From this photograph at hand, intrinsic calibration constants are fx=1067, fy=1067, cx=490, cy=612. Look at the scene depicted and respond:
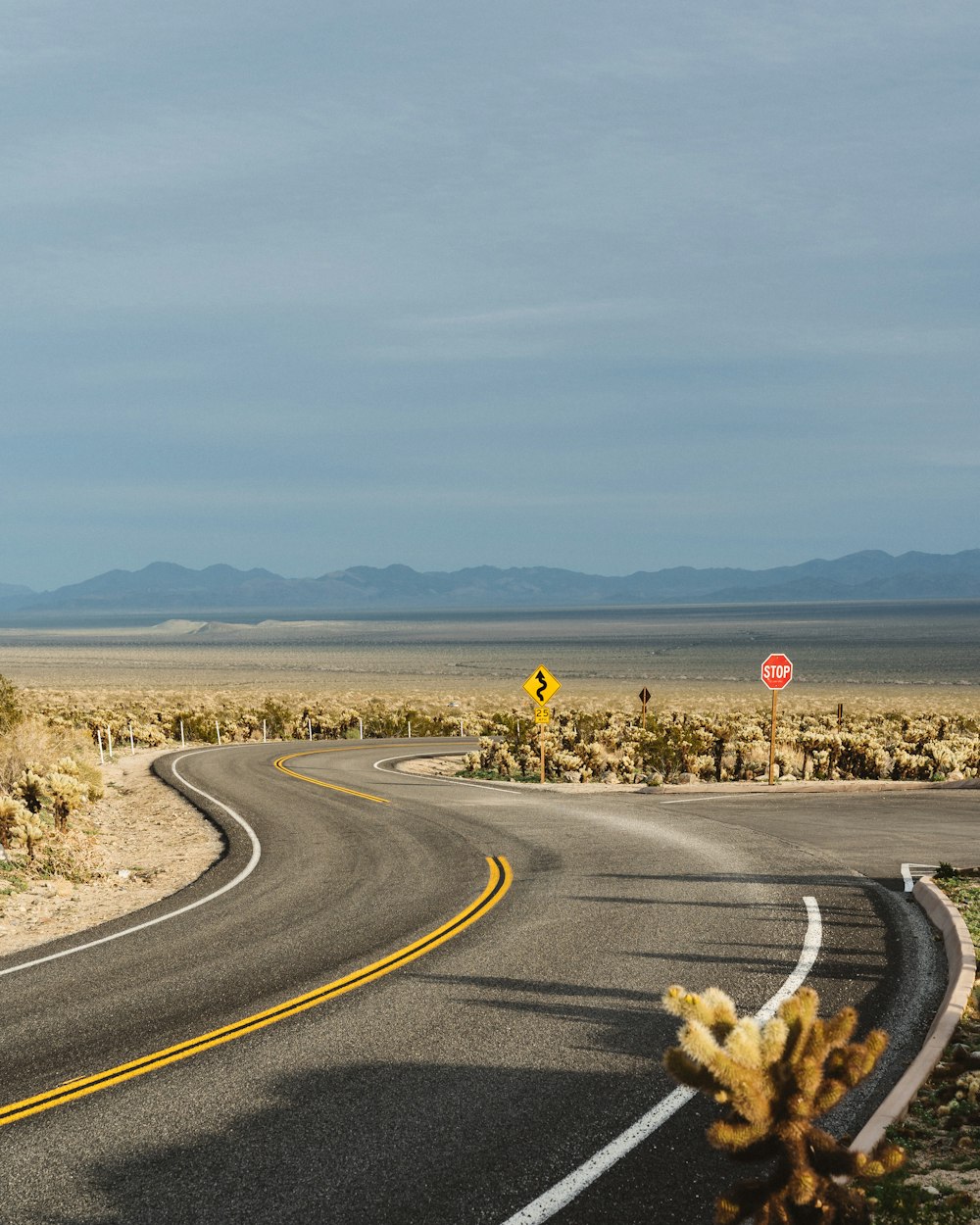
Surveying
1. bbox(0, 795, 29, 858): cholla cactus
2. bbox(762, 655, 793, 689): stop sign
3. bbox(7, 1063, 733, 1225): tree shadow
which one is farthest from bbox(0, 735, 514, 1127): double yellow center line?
bbox(762, 655, 793, 689): stop sign

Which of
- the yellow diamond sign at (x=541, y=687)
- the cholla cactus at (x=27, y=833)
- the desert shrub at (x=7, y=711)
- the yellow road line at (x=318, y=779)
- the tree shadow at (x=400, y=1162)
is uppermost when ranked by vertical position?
the yellow diamond sign at (x=541, y=687)

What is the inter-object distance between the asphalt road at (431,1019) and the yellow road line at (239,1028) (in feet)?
0.36

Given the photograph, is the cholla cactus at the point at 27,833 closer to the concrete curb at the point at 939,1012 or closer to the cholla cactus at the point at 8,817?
the cholla cactus at the point at 8,817

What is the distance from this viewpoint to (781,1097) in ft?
17.0

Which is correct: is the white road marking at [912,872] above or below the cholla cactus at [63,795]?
below

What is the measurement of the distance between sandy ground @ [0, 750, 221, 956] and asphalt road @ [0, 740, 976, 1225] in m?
0.90

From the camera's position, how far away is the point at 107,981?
1002 centimetres

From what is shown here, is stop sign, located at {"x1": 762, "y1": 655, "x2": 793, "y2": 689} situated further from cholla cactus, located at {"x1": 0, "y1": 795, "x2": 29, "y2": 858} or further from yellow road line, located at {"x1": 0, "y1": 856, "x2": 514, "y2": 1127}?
cholla cactus, located at {"x1": 0, "y1": 795, "x2": 29, "y2": 858}

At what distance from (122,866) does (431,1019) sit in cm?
1064

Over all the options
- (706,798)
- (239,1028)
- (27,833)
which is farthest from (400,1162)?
(706,798)

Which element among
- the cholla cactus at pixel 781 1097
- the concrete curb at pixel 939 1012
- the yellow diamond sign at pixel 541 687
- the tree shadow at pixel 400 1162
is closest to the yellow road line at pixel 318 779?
the yellow diamond sign at pixel 541 687

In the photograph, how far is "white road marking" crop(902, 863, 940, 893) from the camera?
1321 cm

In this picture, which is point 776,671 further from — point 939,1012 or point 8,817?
point 939,1012

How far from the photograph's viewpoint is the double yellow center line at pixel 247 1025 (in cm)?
724
